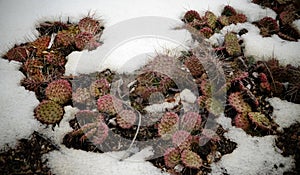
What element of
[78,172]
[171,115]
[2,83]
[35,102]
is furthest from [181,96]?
[2,83]

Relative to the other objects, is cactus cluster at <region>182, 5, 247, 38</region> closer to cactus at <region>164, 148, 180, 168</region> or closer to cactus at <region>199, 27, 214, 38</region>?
cactus at <region>199, 27, 214, 38</region>

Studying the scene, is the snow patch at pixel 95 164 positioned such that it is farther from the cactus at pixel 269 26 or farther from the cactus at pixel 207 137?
the cactus at pixel 269 26

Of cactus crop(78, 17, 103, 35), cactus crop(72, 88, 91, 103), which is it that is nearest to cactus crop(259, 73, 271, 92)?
cactus crop(72, 88, 91, 103)

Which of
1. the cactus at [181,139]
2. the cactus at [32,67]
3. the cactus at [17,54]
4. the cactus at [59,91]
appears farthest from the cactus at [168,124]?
the cactus at [17,54]

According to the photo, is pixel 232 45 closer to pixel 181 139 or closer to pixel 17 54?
pixel 181 139

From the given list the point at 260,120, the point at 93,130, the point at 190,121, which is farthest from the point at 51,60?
the point at 260,120
